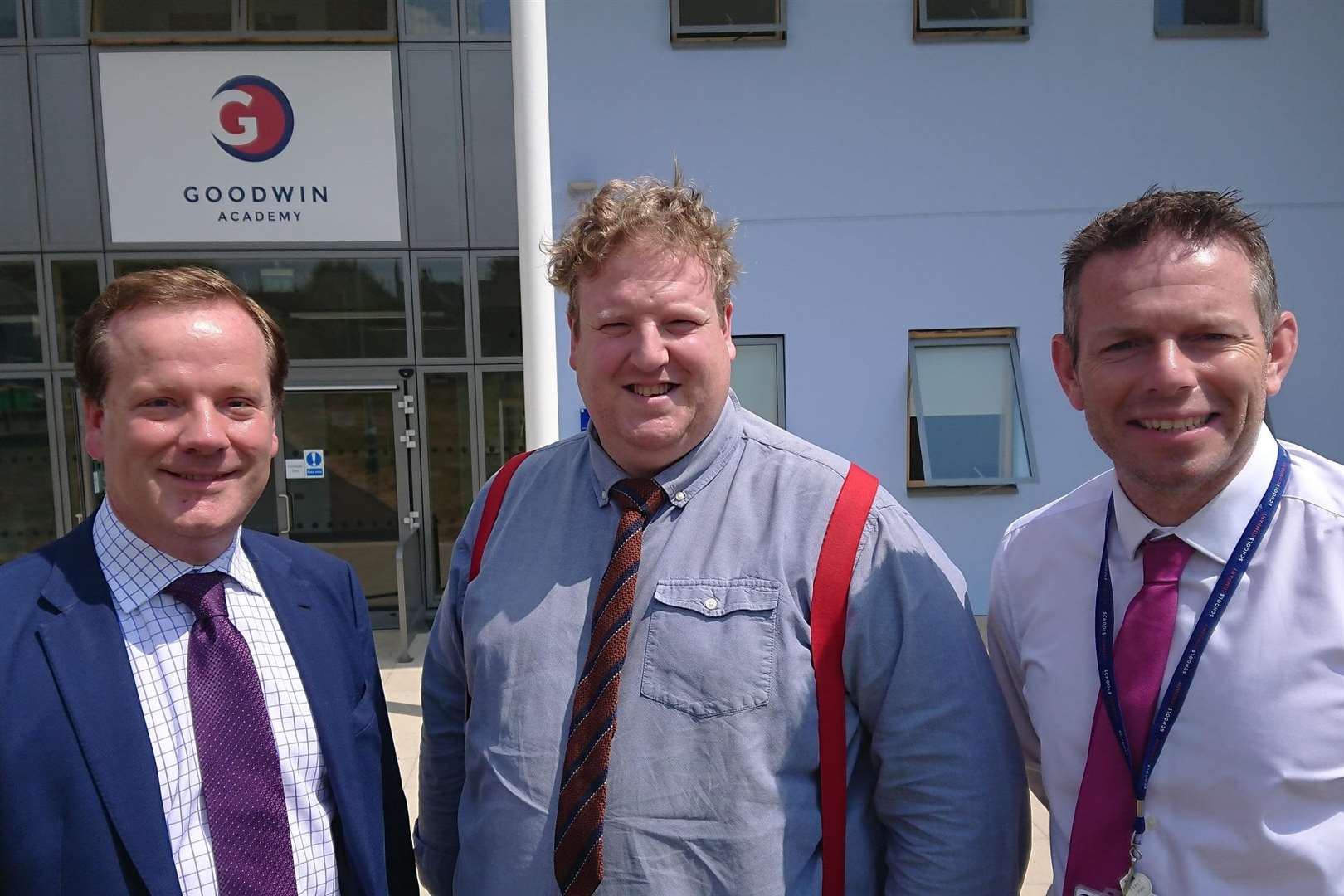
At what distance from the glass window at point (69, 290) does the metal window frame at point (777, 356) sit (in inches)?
211

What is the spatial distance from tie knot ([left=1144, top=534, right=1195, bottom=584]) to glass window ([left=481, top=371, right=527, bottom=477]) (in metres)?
6.74

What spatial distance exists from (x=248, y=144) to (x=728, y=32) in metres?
3.98

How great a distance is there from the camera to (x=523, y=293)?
198 inches

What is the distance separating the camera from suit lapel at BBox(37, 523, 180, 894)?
4.89ft

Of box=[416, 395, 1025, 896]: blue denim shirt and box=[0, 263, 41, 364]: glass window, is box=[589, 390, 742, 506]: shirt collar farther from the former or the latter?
box=[0, 263, 41, 364]: glass window

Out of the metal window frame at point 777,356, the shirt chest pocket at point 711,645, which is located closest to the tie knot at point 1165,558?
the shirt chest pocket at point 711,645

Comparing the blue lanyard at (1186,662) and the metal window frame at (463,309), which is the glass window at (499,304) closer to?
the metal window frame at (463,309)

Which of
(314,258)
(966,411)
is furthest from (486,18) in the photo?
(966,411)

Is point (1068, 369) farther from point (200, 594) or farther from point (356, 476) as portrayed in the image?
point (356, 476)

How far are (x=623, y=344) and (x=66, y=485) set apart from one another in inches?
314

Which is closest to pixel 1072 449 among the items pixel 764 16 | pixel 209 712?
pixel 764 16

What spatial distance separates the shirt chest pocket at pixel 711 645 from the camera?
161 centimetres

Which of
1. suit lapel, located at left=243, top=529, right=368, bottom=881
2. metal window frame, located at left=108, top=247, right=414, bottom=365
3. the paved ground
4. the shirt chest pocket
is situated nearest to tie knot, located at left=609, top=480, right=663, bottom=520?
the shirt chest pocket

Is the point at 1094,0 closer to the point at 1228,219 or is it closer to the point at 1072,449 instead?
the point at 1072,449
